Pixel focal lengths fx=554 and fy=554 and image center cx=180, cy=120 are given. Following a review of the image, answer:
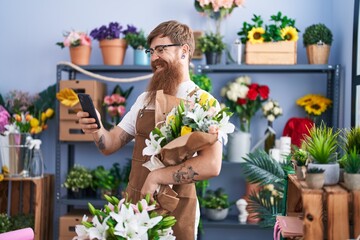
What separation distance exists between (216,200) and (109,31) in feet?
4.65

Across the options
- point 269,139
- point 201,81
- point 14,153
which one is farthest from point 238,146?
point 14,153

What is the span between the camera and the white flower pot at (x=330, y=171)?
1.52m

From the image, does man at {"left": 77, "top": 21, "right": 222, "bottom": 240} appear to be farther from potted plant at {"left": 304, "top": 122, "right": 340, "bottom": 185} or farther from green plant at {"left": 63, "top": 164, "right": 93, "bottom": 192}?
green plant at {"left": 63, "top": 164, "right": 93, "bottom": 192}

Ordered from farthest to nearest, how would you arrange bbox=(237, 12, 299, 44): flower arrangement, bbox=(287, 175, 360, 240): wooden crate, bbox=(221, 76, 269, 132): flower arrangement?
bbox=(221, 76, 269, 132): flower arrangement, bbox=(237, 12, 299, 44): flower arrangement, bbox=(287, 175, 360, 240): wooden crate

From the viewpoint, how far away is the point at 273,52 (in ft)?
12.5

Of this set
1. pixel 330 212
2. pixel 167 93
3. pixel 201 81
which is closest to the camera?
pixel 330 212

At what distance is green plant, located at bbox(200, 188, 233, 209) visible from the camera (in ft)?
12.7

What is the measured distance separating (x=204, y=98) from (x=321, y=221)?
1.80 feet

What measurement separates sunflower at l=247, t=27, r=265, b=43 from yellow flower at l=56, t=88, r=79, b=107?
1.28 m

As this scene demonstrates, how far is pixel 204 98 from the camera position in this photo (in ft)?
5.83

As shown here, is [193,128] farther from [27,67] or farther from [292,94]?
[27,67]

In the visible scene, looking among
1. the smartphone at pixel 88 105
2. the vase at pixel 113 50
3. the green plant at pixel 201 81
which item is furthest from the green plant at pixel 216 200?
the smartphone at pixel 88 105

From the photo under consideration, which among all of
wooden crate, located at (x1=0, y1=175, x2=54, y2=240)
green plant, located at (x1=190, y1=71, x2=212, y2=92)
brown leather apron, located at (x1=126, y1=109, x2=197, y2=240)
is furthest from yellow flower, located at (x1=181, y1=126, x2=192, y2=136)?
wooden crate, located at (x1=0, y1=175, x2=54, y2=240)

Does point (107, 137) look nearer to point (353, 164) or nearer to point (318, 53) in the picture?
point (353, 164)
